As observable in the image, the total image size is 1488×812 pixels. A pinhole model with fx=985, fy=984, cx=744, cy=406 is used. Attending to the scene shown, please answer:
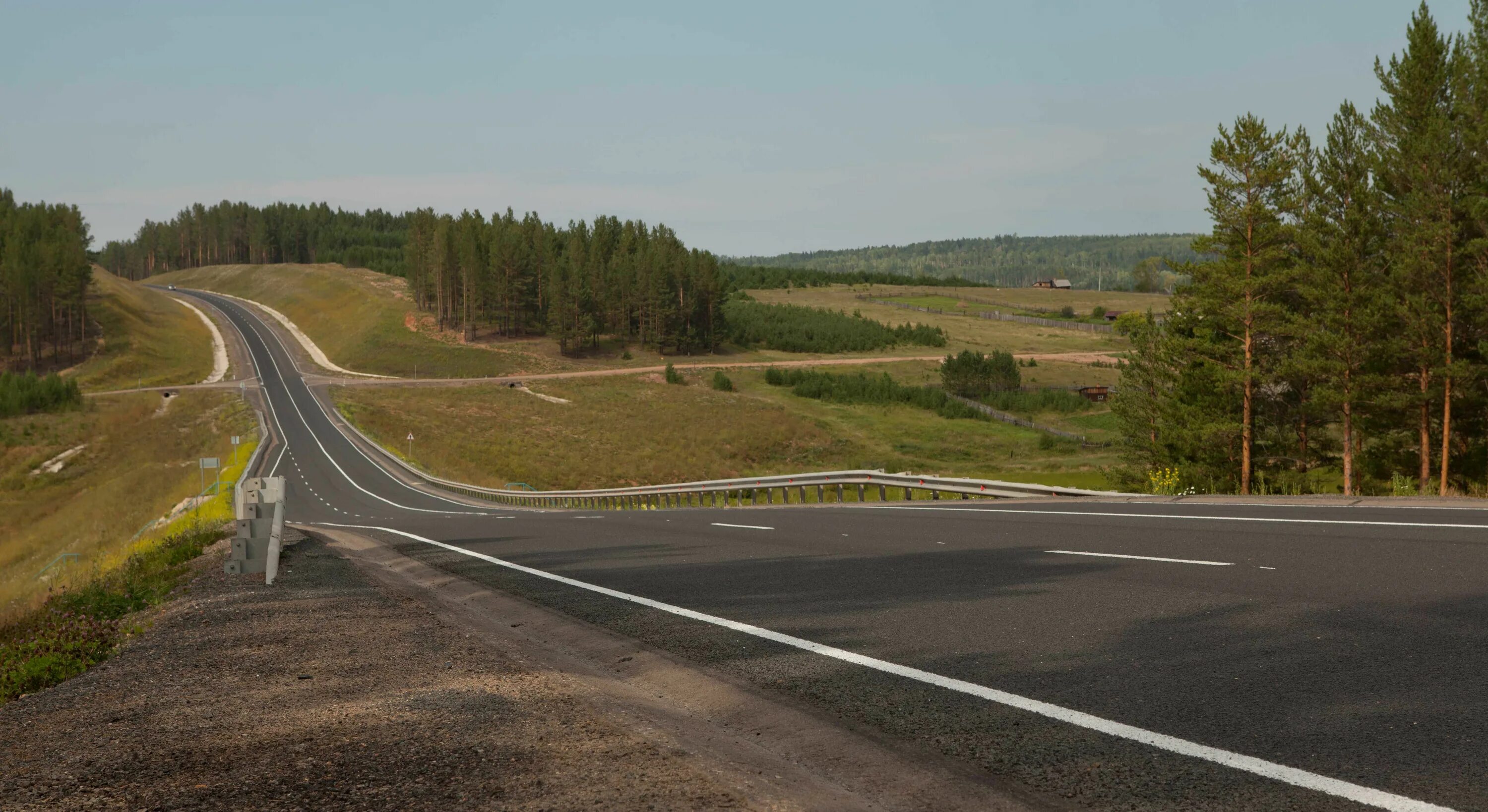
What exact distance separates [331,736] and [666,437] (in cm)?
7277

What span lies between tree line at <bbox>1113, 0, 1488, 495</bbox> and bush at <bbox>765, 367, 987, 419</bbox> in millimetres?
50420

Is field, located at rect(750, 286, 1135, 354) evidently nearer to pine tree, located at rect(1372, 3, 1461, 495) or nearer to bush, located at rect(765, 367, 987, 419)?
bush, located at rect(765, 367, 987, 419)

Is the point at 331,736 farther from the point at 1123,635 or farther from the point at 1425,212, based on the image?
the point at 1425,212

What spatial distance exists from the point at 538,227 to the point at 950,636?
137375mm

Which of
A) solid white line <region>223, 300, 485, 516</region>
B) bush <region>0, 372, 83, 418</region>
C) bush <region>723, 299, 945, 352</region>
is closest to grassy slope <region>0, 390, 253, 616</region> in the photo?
bush <region>0, 372, 83, 418</region>

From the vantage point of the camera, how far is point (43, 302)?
110375mm

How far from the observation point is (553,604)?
10.1m

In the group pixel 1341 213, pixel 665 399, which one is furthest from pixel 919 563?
pixel 665 399

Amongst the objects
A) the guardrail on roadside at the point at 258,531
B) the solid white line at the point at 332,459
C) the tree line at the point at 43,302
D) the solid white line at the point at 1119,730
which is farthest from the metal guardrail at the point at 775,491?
the tree line at the point at 43,302

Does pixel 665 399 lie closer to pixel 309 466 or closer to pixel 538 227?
pixel 309 466

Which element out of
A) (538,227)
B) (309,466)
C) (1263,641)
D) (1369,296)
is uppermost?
(538,227)

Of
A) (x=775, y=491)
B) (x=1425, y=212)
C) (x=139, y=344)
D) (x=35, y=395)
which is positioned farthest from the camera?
(x=139, y=344)

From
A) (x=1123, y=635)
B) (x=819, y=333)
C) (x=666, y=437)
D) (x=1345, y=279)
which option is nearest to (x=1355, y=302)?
(x=1345, y=279)

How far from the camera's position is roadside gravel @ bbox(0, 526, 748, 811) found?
4207mm
